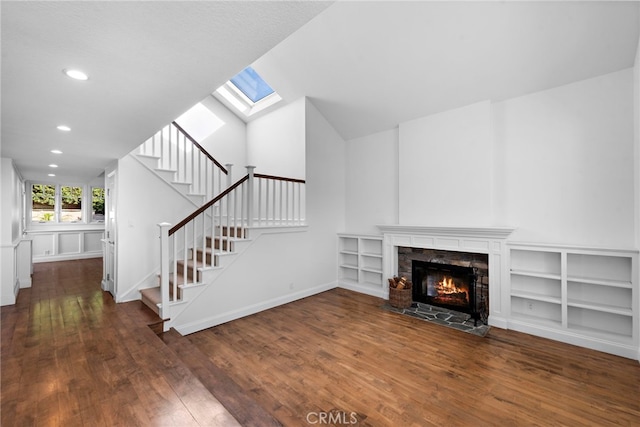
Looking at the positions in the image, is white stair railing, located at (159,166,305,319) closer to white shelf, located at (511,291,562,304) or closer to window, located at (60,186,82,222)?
white shelf, located at (511,291,562,304)

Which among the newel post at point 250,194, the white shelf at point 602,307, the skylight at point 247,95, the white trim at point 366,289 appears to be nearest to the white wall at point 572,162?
the white shelf at point 602,307

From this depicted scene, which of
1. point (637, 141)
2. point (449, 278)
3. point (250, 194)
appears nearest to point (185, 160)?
point (250, 194)

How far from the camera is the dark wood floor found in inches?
79.1

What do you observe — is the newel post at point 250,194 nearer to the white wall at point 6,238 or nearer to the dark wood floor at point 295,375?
the dark wood floor at point 295,375

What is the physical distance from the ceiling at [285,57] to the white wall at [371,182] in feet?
1.08

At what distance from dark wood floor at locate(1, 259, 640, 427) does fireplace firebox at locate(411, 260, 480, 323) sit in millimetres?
557

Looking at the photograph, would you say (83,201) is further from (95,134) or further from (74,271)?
(95,134)

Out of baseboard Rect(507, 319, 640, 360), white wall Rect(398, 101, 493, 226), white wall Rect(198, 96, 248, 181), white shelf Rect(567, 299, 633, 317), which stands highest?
white wall Rect(198, 96, 248, 181)

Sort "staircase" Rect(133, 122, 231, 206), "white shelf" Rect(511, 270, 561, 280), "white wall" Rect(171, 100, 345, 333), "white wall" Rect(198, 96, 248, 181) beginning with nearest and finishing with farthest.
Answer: "white shelf" Rect(511, 270, 561, 280) → "white wall" Rect(171, 100, 345, 333) → "staircase" Rect(133, 122, 231, 206) → "white wall" Rect(198, 96, 248, 181)

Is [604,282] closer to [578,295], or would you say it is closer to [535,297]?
[578,295]

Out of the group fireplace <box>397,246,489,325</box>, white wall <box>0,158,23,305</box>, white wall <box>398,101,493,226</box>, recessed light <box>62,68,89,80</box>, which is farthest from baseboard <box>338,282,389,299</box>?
white wall <box>0,158,23,305</box>

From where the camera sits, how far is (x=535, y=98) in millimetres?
3668

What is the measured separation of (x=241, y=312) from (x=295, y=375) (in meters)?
1.73

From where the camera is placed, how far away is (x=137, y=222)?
4.35 meters
